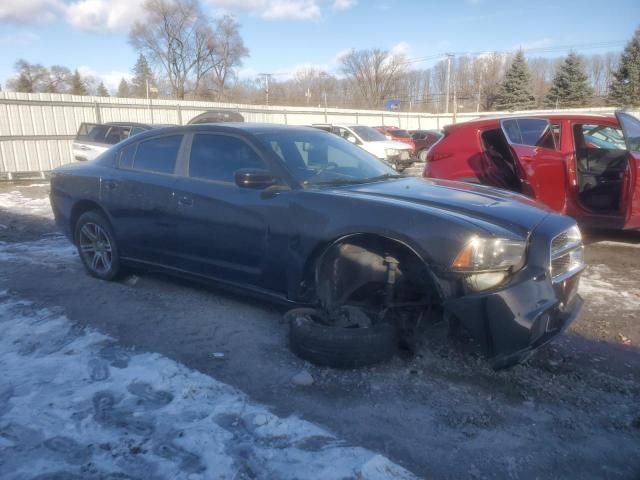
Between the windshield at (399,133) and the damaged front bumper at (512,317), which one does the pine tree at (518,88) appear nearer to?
the windshield at (399,133)

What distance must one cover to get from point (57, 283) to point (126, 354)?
205 cm

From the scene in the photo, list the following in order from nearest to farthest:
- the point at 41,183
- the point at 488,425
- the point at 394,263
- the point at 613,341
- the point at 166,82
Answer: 1. the point at 488,425
2. the point at 394,263
3. the point at 613,341
4. the point at 41,183
5. the point at 166,82

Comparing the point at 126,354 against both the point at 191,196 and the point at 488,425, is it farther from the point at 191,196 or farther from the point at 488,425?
the point at 488,425

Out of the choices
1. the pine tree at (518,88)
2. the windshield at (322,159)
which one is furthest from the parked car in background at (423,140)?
the pine tree at (518,88)

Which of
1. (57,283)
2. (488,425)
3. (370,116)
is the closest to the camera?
(488,425)

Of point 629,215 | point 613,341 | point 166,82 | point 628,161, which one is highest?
point 166,82

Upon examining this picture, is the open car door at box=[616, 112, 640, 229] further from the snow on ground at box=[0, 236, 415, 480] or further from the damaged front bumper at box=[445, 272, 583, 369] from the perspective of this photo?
the snow on ground at box=[0, 236, 415, 480]

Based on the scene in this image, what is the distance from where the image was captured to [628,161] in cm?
592

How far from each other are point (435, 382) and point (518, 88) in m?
51.9

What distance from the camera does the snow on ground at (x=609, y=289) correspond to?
4602 millimetres

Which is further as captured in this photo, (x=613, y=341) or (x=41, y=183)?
(x=41, y=183)

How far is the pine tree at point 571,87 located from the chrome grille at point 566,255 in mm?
46375

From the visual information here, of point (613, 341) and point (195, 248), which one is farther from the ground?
point (195, 248)

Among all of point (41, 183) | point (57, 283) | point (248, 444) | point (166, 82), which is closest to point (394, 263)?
point (248, 444)
